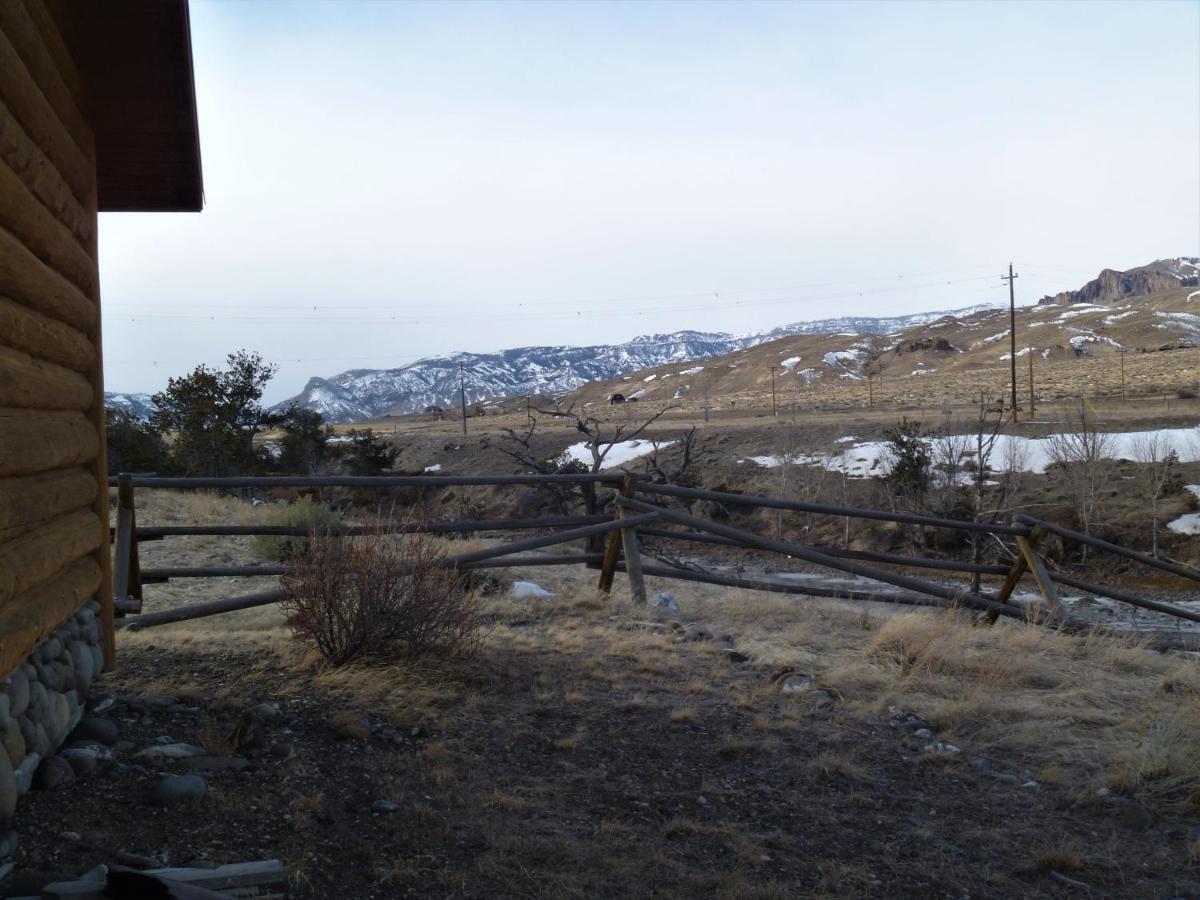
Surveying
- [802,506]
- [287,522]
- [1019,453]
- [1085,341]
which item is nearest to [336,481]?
[802,506]

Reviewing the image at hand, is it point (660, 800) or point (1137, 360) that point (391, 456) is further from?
point (1137, 360)

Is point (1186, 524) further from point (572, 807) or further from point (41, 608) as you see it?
point (41, 608)

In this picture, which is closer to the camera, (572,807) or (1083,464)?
(572,807)

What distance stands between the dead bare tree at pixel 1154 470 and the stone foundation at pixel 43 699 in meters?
24.7

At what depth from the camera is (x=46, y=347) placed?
4.02 m

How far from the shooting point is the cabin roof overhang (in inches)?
193

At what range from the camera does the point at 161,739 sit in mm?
4191

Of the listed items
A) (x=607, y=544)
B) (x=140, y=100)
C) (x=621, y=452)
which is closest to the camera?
(x=140, y=100)

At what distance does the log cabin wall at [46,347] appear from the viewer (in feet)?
11.3

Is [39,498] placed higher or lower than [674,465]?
higher

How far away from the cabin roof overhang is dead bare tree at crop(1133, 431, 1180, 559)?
79.3 feet

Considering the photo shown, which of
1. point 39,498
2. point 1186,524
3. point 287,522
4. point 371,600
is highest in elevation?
point 39,498

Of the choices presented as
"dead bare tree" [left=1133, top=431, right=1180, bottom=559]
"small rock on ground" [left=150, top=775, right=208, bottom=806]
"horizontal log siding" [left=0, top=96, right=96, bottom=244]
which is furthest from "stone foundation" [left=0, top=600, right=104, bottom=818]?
"dead bare tree" [left=1133, top=431, right=1180, bottom=559]

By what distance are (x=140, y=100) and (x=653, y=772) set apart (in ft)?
15.2
